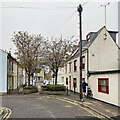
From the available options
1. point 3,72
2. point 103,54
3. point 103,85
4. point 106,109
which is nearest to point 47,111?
point 106,109

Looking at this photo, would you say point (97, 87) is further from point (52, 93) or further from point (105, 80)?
point (52, 93)

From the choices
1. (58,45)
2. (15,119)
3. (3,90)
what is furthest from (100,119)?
(3,90)

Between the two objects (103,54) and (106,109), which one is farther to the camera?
(103,54)

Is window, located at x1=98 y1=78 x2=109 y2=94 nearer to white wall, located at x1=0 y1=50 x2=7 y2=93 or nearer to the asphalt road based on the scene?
the asphalt road

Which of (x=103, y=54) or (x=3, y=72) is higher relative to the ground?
(x=103, y=54)

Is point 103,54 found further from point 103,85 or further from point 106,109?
point 106,109

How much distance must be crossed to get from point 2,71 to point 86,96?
11.3m

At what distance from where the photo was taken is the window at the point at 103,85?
12381mm

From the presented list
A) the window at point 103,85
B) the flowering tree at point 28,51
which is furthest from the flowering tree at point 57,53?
the window at point 103,85

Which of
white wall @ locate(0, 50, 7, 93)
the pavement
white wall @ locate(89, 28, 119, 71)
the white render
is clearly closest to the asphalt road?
the pavement

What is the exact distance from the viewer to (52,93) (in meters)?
19.0

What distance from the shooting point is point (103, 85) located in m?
13.1

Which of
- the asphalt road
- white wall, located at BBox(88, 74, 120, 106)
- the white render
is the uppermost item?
the white render

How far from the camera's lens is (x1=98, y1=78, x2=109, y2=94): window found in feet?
40.6
